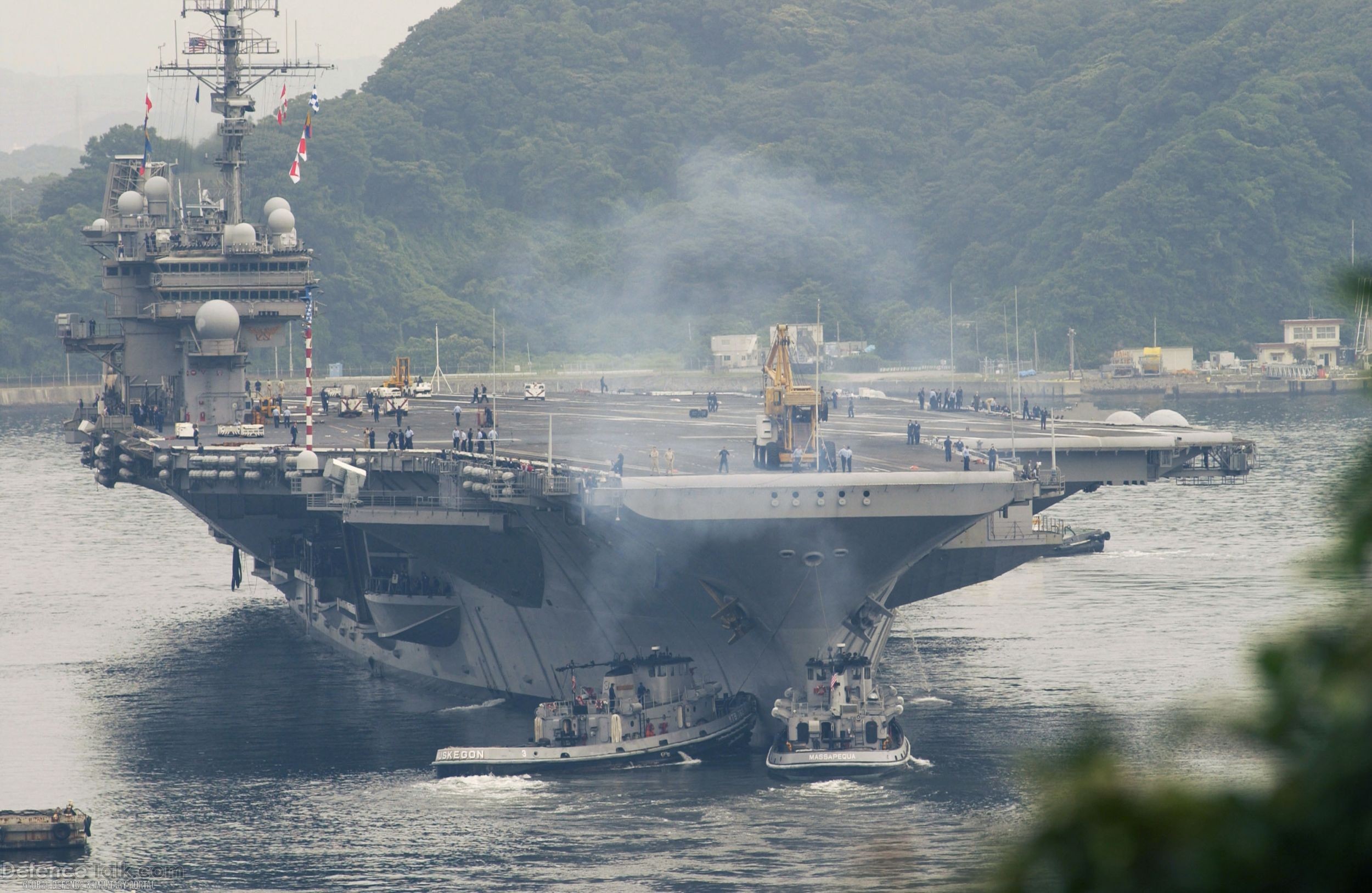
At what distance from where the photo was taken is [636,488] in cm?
3853

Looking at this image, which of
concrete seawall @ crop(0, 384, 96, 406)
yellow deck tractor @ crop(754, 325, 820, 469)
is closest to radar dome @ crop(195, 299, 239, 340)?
yellow deck tractor @ crop(754, 325, 820, 469)

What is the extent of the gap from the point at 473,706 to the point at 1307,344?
12460cm

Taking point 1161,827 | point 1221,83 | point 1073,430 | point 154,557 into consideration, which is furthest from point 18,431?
point 1161,827

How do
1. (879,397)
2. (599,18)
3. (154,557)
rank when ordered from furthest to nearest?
(599,18) → (154,557) → (879,397)

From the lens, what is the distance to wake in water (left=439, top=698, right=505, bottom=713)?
48281 mm

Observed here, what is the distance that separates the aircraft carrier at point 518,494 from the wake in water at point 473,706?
0.52m

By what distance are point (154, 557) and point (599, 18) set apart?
12015 centimetres

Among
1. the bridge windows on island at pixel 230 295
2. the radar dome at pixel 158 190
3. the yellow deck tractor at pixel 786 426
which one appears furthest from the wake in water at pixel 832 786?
the radar dome at pixel 158 190

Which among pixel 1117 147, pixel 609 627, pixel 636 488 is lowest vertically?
pixel 609 627

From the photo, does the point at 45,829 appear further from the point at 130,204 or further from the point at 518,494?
the point at 130,204

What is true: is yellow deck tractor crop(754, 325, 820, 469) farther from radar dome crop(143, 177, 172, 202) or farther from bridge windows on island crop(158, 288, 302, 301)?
radar dome crop(143, 177, 172, 202)

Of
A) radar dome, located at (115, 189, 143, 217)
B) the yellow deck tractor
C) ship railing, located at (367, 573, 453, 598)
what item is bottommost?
ship railing, located at (367, 573, 453, 598)

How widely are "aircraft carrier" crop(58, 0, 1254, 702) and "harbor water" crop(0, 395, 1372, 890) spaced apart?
99.8 inches

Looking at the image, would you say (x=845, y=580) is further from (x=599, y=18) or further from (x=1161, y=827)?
(x=599, y=18)
